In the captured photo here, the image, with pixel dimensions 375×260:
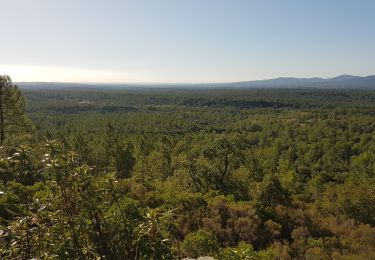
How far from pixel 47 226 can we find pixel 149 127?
106 metres

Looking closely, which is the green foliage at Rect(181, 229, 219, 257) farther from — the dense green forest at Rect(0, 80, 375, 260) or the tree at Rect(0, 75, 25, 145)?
the tree at Rect(0, 75, 25, 145)

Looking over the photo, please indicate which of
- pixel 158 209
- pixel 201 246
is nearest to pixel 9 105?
pixel 201 246

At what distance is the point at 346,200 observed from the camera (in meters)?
23.1

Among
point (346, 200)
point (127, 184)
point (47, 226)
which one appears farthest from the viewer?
point (346, 200)

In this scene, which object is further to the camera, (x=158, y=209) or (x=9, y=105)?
(x=9, y=105)

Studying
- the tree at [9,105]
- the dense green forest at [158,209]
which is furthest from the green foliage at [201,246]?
the tree at [9,105]

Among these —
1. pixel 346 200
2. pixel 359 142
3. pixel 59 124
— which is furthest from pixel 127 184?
pixel 59 124

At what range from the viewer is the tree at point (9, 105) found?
2633cm

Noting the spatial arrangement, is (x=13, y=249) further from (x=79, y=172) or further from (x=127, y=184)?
(x=127, y=184)

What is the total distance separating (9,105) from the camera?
26.8 meters

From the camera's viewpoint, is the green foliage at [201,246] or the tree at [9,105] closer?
the green foliage at [201,246]

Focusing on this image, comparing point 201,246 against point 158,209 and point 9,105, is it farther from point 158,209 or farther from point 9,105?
point 9,105

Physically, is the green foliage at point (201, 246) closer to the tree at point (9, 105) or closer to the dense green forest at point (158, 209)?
the dense green forest at point (158, 209)

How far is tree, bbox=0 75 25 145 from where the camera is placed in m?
26.3
